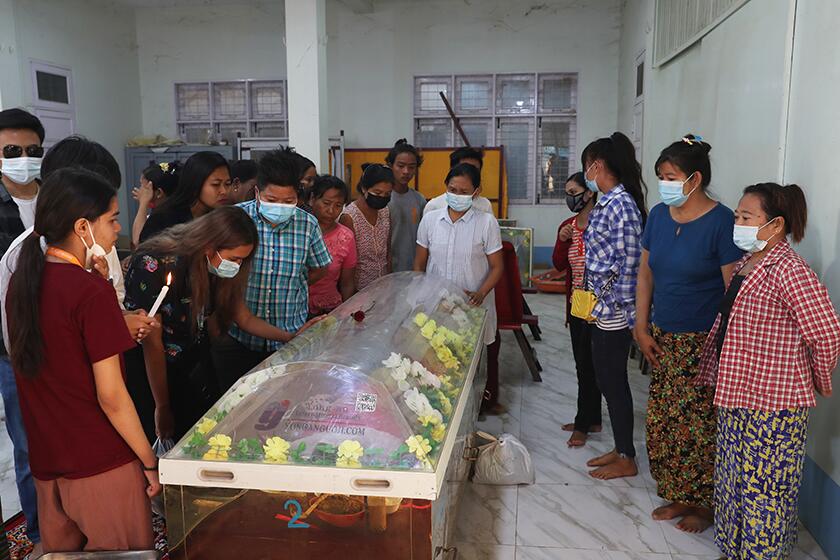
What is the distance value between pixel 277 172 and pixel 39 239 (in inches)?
43.8

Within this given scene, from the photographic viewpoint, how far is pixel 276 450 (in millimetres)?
1812

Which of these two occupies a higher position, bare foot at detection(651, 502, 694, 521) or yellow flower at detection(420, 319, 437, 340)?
yellow flower at detection(420, 319, 437, 340)

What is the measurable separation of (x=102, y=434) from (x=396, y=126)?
27.6ft

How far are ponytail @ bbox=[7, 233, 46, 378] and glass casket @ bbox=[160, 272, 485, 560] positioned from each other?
425 mm

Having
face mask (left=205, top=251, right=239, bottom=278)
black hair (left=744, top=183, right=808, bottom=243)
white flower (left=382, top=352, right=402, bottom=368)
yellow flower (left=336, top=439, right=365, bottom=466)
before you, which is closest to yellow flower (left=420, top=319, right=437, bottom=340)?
white flower (left=382, top=352, right=402, bottom=368)

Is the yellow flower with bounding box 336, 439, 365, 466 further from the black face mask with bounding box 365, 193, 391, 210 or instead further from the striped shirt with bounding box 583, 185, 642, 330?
the black face mask with bounding box 365, 193, 391, 210

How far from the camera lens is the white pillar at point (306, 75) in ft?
22.2

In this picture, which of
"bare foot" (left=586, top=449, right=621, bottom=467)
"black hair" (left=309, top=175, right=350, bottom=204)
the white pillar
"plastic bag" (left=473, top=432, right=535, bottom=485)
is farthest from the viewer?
the white pillar

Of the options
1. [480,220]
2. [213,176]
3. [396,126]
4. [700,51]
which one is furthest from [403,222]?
[396,126]

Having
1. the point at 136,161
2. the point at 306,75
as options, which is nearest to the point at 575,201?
the point at 306,75

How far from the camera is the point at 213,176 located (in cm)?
289

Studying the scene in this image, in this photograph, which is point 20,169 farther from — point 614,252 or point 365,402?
point 614,252

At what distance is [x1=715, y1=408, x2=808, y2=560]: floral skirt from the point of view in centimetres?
223

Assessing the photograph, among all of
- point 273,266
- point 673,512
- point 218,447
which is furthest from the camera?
point 673,512
